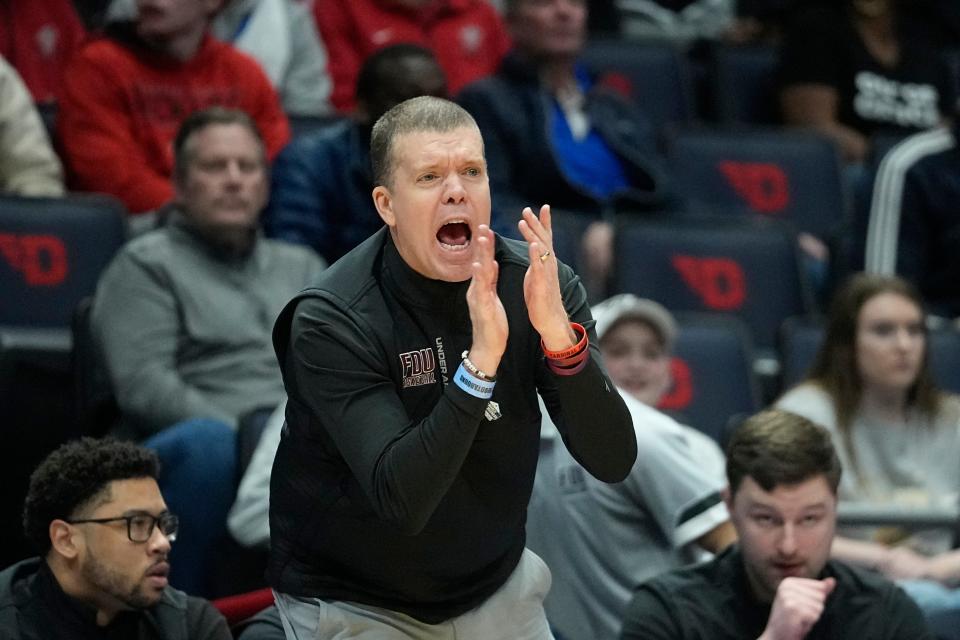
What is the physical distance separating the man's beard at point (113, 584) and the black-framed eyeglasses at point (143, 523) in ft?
0.23

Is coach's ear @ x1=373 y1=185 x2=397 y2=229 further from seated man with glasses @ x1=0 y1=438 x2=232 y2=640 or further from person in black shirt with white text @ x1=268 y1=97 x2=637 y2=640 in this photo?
seated man with glasses @ x1=0 y1=438 x2=232 y2=640

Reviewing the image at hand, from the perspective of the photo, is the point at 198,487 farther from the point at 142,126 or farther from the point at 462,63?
the point at 462,63

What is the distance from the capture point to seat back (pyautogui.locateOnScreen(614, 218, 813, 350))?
5.16 m

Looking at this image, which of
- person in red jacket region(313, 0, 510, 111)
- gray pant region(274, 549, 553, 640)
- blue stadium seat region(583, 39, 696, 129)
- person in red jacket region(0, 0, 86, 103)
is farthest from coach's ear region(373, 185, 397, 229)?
blue stadium seat region(583, 39, 696, 129)

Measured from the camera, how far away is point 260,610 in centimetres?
321

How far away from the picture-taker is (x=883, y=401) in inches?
176

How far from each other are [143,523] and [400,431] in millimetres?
889

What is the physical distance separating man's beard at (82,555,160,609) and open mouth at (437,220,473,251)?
38.3 inches

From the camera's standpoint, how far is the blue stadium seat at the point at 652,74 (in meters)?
6.35

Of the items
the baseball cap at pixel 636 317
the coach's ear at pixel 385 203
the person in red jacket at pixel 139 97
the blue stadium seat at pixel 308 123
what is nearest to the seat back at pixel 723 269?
the baseball cap at pixel 636 317

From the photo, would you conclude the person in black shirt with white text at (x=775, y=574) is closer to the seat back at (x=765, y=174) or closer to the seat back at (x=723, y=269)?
the seat back at (x=723, y=269)

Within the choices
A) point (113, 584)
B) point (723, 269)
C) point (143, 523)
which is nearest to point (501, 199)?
point (723, 269)

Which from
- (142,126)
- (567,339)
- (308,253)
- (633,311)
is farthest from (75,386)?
(567,339)

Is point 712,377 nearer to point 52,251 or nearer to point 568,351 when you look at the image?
point 52,251
